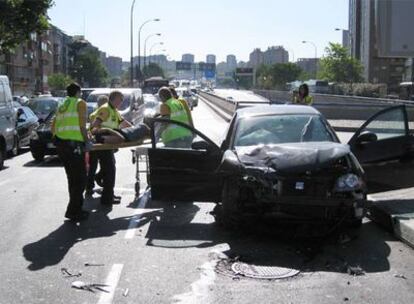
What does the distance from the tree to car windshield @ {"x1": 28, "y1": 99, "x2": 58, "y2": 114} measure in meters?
75.5

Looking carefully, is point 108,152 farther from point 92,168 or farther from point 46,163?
point 46,163

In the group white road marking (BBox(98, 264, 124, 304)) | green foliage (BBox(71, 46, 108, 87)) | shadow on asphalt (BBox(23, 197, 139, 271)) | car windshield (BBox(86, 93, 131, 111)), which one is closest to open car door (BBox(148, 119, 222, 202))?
shadow on asphalt (BBox(23, 197, 139, 271))

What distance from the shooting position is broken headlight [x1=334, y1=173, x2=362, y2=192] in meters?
7.33

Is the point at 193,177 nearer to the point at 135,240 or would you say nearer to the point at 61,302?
the point at 135,240

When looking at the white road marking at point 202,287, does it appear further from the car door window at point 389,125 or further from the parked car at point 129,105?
the parked car at point 129,105

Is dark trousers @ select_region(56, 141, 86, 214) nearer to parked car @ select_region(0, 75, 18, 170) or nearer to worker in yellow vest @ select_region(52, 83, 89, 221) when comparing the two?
worker in yellow vest @ select_region(52, 83, 89, 221)

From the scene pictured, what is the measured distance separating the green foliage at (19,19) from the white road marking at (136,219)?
21.6 metres

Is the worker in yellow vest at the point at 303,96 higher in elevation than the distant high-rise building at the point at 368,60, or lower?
lower

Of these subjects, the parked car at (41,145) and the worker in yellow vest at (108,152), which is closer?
the worker in yellow vest at (108,152)

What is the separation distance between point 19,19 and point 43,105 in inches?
282

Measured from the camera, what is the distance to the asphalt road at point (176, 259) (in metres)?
5.66

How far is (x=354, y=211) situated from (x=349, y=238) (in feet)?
1.60

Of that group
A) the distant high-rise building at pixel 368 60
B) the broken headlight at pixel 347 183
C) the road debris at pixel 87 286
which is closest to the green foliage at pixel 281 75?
the distant high-rise building at pixel 368 60

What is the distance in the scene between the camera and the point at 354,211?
7.46 meters
